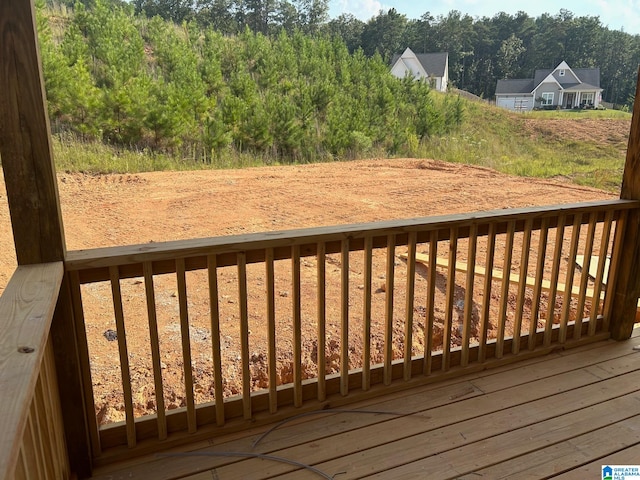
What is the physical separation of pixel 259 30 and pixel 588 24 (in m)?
7.42

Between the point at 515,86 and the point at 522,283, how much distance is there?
40.7 ft

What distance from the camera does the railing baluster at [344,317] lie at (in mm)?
1943

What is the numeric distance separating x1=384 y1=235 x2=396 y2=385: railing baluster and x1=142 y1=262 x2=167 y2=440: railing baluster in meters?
0.92

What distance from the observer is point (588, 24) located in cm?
991

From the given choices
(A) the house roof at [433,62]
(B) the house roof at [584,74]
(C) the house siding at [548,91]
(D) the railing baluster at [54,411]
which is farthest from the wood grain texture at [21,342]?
(C) the house siding at [548,91]

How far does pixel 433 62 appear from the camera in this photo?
10.6 meters

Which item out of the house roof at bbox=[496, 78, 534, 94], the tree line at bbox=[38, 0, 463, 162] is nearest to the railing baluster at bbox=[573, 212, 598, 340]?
the tree line at bbox=[38, 0, 463, 162]

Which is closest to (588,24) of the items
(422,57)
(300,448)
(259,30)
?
(422,57)

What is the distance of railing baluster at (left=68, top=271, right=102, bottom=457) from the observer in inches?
61.2

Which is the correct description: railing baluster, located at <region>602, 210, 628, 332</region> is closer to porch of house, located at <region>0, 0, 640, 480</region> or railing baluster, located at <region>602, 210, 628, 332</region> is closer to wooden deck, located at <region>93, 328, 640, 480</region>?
porch of house, located at <region>0, 0, 640, 480</region>

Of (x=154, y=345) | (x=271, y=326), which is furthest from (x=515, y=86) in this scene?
(x=154, y=345)

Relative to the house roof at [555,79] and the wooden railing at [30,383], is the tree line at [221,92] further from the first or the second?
the wooden railing at [30,383]

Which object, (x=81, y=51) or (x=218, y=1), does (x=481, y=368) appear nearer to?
(x=81, y=51)

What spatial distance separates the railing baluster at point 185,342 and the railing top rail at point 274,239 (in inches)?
2.7
